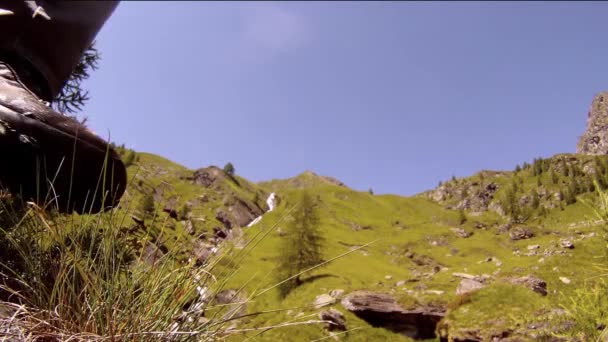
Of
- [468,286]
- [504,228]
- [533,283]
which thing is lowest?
[468,286]

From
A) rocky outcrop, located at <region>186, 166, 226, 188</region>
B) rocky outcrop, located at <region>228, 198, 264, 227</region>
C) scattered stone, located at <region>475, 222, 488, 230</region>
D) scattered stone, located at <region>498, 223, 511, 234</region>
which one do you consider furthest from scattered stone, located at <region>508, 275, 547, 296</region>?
rocky outcrop, located at <region>186, 166, 226, 188</region>

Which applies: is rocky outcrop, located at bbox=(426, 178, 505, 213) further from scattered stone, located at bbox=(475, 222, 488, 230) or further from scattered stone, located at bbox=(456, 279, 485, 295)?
scattered stone, located at bbox=(456, 279, 485, 295)

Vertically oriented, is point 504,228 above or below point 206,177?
above

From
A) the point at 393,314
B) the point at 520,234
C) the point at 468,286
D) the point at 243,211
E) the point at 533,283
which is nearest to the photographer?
the point at 533,283

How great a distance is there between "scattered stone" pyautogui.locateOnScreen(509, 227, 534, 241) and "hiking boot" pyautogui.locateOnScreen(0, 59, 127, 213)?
90471mm

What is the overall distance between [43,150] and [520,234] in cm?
9181

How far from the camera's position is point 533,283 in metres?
20.8

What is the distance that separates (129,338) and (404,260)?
232 feet

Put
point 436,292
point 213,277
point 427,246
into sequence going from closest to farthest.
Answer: point 213,277 → point 436,292 → point 427,246

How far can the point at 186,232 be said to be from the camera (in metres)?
2.03

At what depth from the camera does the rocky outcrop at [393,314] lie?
2278 centimetres

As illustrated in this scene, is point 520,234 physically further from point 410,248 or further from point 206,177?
point 206,177

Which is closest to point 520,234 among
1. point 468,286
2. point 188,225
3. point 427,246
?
point 427,246

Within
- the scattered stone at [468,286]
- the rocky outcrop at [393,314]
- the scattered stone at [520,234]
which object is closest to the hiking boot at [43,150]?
the scattered stone at [468,286]
